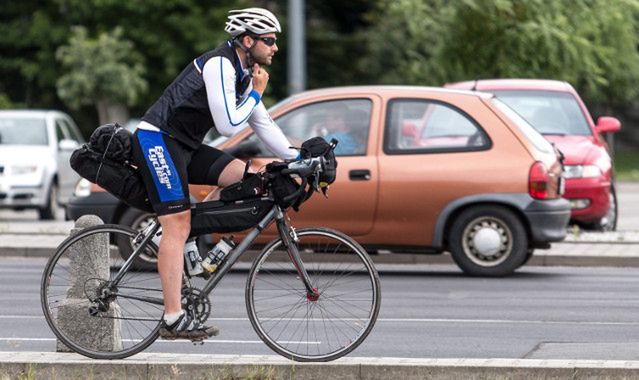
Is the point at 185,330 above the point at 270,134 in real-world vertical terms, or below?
below

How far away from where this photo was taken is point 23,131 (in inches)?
924

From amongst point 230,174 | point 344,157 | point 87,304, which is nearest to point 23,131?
point 344,157

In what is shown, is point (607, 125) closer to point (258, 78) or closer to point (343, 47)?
point (258, 78)

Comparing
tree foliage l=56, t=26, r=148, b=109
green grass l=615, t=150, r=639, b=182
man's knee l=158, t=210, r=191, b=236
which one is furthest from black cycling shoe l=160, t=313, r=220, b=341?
tree foliage l=56, t=26, r=148, b=109

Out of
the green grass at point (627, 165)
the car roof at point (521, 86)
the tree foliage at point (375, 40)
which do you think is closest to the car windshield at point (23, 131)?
the car roof at point (521, 86)

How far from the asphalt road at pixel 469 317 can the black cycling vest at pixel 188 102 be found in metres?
1.69

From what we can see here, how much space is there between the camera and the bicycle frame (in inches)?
308

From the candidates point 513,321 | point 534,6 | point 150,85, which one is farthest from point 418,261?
point 150,85

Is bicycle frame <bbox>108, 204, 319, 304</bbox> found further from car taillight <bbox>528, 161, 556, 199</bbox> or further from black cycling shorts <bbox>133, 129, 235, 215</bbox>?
car taillight <bbox>528, 161, 556, 199</bbox>

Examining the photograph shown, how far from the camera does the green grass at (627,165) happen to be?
128ft

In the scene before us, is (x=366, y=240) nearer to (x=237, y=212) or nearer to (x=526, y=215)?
(x=526, y=215)

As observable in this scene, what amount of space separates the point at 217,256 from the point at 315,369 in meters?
0.79

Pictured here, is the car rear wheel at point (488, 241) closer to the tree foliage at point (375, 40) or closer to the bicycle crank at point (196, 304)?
the bicycle crank at point (196, 304)

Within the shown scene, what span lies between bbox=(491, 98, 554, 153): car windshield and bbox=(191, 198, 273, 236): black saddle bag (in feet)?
19.9
